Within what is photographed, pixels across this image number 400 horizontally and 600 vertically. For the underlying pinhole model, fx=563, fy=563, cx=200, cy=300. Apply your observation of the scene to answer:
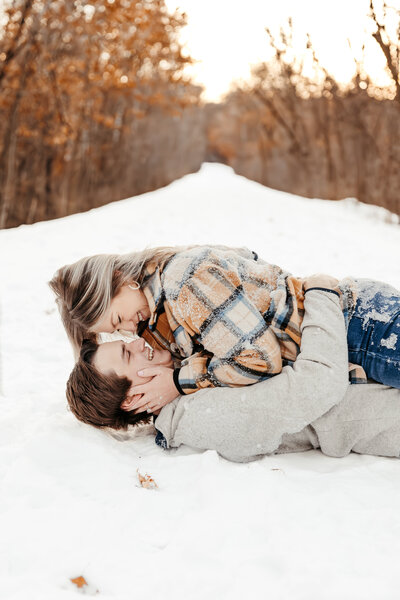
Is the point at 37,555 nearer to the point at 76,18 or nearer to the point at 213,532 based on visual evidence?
the point at 213,532

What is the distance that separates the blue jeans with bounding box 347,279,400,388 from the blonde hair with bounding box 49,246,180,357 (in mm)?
898

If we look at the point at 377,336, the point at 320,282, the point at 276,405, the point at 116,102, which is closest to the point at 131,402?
the point at 276,405

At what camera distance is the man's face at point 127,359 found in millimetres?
2568

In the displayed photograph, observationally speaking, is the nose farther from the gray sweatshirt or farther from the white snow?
the white snow

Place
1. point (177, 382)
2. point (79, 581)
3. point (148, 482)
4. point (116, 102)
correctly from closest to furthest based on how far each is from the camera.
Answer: point (79, 581)
point (148, 482)
point (177, 382)
point (116, 102)

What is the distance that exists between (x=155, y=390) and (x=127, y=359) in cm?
20

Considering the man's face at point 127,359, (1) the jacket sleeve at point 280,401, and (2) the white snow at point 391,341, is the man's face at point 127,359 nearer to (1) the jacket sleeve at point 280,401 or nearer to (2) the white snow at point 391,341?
(1) the jacket sleeve at point 280,401

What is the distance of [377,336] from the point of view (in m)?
2.45

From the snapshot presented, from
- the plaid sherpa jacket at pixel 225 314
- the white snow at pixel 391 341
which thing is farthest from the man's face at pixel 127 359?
the white snow at pixel 391 341

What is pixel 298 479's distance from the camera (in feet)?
7.36

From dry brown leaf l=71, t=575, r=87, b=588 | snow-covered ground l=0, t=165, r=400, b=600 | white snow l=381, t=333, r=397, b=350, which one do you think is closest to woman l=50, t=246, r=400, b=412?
Result: white snow l=381, t=333, r=397, b=350

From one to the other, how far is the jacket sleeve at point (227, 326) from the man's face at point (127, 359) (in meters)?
0.31

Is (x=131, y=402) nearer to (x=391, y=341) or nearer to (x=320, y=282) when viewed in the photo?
(x=320, y=282)

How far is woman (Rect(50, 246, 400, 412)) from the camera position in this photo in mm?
2369
